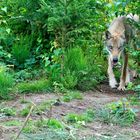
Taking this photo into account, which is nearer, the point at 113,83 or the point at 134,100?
the point at 134,100

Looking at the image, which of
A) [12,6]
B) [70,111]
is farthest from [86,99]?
[12,6]

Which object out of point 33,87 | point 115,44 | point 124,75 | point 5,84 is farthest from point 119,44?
point 5,84

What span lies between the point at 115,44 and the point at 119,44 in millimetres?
82

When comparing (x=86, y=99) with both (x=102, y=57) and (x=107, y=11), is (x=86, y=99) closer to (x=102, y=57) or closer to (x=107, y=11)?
(x=102, y=57)

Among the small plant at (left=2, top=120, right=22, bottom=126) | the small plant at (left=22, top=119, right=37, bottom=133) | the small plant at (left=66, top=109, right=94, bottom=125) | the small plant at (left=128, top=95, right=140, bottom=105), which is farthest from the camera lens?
the small plant at (left=128, top=95, right=140, bottom=105)

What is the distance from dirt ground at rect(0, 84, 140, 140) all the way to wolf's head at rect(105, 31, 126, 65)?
2.02ft

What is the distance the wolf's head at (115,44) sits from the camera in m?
9.34

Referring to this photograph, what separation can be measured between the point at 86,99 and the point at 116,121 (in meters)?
1.44

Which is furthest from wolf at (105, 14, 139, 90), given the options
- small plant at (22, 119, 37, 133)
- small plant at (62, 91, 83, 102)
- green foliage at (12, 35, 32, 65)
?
small plant at (22, 119, 37, 133)

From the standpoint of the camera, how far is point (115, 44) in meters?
9.37

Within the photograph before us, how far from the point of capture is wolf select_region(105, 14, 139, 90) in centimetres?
934

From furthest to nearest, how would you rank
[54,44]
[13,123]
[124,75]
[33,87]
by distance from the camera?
1. [124,75]
2. [54,44]
3. [33,87]
4. [13,123]

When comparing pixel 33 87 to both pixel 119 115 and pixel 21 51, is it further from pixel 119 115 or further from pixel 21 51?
pixel 119 115

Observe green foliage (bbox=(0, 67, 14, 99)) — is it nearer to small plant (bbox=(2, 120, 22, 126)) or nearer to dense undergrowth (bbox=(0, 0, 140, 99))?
dense undergrowth (bbox=(0, 0, 140, 99))
